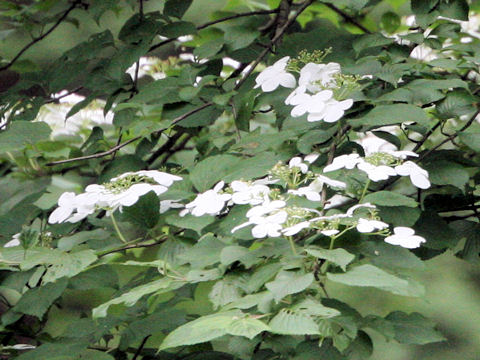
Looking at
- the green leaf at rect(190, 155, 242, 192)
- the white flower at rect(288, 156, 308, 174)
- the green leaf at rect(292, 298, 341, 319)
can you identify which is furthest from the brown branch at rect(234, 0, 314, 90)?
the green leaf at rect(292, 298, 341, 319)

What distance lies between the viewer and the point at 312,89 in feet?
3.24

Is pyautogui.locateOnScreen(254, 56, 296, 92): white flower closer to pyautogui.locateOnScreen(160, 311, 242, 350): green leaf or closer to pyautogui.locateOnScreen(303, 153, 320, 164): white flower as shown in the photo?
pyautogui.locateOnScreen(303, 153, 320, 164): white flower

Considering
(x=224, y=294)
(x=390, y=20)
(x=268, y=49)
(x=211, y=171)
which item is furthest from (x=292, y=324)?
(x=390, y=20)

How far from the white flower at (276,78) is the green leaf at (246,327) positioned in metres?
0.45

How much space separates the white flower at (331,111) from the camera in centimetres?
90

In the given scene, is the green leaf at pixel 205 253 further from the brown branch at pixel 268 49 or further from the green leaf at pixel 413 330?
the brown branch at pixel 268 49

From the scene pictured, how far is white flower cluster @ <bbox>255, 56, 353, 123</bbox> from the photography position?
2.97 feet

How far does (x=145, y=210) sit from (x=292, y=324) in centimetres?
37

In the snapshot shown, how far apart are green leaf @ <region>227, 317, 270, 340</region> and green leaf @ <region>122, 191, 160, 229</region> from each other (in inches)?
13.1

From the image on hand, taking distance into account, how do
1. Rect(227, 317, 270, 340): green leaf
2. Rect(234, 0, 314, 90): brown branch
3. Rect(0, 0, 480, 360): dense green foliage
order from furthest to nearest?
Rect(234, 0, 314, 90): brown branch < Rect(0, 0, 480, 360): dense green foliage < Rect(227, 317, 270, 340): green leaf

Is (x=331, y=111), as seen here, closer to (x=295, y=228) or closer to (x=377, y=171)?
(x=377, y=171)

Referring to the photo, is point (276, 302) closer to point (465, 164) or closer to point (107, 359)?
point (107, 359)

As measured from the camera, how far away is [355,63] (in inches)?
43.7

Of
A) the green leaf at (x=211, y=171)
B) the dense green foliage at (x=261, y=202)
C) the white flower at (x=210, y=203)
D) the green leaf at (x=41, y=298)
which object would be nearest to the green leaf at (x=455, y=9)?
the dense green foliage at (x=261, y=202)
